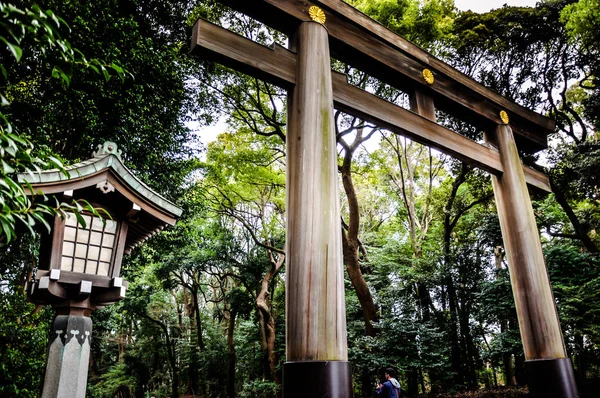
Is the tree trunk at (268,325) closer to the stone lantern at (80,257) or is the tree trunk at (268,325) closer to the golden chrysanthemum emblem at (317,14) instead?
the stone lantern at (80,257)

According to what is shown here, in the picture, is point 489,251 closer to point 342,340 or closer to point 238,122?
point 238,122

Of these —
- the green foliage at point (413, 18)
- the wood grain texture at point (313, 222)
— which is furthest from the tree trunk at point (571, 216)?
the wood grain texture at point (313, 222)

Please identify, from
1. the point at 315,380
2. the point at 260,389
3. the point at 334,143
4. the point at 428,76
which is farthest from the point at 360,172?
the point at 315,380

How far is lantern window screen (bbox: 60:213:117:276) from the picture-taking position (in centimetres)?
468

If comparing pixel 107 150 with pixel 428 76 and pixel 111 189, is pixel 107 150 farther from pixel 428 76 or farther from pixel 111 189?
pixel 428 76

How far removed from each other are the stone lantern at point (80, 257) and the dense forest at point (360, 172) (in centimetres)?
98

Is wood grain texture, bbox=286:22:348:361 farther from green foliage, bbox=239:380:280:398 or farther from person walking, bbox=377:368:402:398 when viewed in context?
green foliage, bbox=239:380:280:398

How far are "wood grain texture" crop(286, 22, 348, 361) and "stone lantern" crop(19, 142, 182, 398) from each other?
9.15ft

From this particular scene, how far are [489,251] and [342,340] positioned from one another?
12.0 m

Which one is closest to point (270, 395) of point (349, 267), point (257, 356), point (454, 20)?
point (257, 356)

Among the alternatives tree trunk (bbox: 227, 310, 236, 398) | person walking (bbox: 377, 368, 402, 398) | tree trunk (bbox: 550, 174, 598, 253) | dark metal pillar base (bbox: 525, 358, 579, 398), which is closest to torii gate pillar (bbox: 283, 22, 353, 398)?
dark metal pillar base (bbox: 525, 358, 579, 398)

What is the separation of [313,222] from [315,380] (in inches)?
44.4

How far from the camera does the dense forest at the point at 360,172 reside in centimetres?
802

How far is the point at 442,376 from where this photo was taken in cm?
1092
